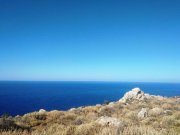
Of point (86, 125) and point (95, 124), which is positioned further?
point (95, 124)

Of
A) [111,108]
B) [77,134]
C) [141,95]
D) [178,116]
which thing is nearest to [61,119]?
[111,108]

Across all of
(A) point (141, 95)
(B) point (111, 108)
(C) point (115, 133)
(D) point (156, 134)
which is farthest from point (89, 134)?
(A) point (141, 95)

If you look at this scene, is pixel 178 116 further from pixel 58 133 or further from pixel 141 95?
pixel 141 95

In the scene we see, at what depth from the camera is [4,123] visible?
12828 millimetres

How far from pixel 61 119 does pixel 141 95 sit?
1915 cm

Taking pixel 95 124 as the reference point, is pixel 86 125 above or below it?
above

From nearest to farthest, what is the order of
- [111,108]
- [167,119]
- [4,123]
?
1. [4,123]
2. [167,119]
3. [111,108]

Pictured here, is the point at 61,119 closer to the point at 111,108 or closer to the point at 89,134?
the point at 111,108

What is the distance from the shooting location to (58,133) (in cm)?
748

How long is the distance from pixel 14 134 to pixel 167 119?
9314 millimetres

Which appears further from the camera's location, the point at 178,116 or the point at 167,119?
the point at 178,116

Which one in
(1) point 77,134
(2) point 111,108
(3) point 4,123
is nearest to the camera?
(1) point 77,134

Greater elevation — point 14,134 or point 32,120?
point 14,134

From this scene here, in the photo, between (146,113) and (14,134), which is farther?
(146,113)
